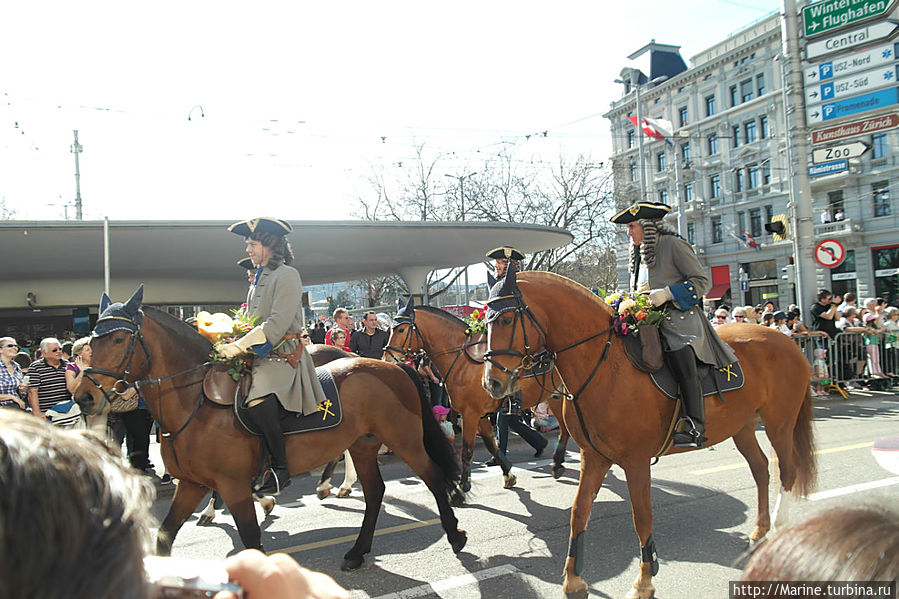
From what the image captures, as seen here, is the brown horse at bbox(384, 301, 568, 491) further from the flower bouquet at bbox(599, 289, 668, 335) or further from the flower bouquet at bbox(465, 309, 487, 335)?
the flower bouquet at bbox(599, 289, 668, 335)

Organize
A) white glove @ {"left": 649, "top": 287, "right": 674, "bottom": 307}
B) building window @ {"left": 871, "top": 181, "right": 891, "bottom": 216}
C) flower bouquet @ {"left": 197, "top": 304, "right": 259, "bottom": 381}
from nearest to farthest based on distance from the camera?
white glove @ {"left": 649, "top": 287, "right": 674, "bottom": 307}, flower bouquet @ {"left": 197, "top": 304, "right": 259, "bottom": 381}, building window @ {"left": 871, "top": 181, "right": 891, "bottom": 216}

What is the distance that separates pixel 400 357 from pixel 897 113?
37.5ft

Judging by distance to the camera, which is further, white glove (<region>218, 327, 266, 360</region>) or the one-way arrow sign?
the one-way arrow sign

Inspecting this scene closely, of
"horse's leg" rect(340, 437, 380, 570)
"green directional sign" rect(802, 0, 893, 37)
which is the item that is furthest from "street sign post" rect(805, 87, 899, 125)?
"horse's leg" rect(340, 437, 380, 570)

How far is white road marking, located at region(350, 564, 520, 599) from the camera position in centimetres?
442

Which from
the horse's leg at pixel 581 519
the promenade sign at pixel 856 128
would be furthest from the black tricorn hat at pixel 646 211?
the promenade sign at pixel 856 128

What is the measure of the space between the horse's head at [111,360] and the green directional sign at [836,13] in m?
14.9

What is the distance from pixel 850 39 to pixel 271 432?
1456 cm

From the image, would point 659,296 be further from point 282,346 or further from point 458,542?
point 282,346

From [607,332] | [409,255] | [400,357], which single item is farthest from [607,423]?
[409,255]

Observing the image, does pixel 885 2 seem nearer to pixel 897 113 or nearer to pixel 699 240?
pixel 897 113

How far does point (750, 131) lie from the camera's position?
47.7 meters

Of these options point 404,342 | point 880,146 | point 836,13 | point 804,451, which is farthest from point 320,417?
point 880,146

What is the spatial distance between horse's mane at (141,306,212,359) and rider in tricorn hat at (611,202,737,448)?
366cm
